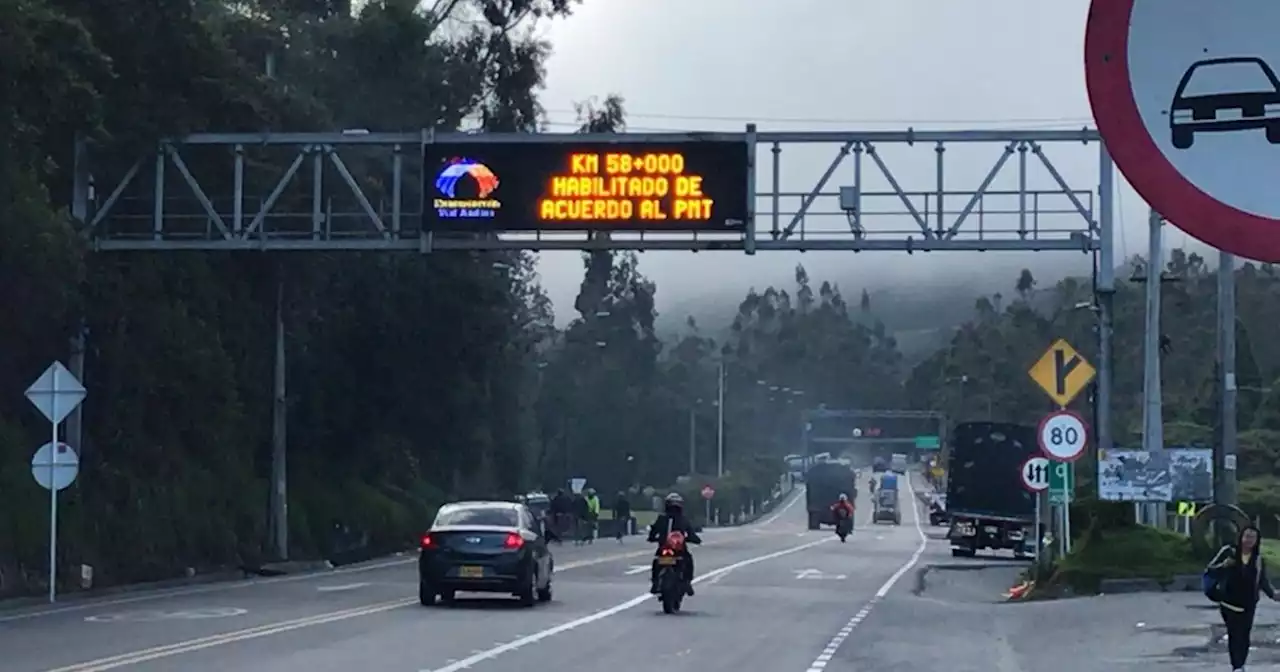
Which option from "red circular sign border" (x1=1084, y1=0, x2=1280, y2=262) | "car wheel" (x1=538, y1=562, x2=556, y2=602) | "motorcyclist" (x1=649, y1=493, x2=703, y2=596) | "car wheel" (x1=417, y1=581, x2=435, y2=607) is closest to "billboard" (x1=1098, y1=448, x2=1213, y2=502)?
"motorcyclist" (x1=649, y1=493, x2=703, y2=596)

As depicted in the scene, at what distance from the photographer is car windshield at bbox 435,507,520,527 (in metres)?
→ 28.2

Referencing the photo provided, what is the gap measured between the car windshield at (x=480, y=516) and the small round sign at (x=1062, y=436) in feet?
26.3

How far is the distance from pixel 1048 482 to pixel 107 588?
16.2 metres

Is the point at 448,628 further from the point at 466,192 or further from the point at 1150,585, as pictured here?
the point at 466,192

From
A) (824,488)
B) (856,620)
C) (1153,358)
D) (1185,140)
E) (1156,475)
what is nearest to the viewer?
(1185,140)

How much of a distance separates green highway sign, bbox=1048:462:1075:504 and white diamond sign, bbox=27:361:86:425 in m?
15.0

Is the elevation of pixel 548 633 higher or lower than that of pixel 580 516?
higher

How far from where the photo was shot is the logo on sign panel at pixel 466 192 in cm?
3616

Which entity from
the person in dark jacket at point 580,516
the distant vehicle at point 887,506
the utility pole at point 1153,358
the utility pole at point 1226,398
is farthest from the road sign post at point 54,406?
the distant vehicle at point 887,506

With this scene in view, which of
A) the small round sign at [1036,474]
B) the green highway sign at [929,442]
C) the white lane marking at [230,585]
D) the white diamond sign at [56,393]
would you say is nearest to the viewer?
the white lane marking at [230,585]

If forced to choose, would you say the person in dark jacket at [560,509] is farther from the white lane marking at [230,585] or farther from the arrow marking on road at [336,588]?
the arrow marking on road at [336,588]

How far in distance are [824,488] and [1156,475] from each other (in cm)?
7092

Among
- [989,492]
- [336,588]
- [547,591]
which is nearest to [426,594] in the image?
[547,591]

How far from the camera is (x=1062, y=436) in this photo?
29266 mm
